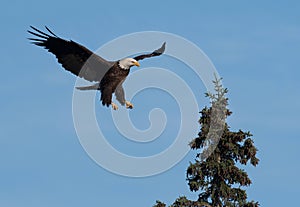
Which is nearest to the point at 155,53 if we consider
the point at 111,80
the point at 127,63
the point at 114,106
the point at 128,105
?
the point at 127,63

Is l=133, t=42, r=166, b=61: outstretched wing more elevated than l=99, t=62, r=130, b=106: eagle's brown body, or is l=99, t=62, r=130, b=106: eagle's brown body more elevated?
Answer: l=133, t=42, r=166, b=61: outstretched wing

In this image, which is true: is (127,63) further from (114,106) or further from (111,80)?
(114,106)

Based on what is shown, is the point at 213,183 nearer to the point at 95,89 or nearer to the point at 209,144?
the point at 209,144

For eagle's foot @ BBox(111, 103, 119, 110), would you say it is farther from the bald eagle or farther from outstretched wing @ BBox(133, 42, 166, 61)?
outstretched wing @ BBox(133, 42, 166, 61)

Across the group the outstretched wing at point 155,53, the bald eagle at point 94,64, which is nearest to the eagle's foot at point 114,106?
the bald eagle at point 94,64

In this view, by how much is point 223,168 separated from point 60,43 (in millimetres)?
6534

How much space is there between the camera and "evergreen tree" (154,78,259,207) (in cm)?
1631

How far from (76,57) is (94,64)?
67 cm

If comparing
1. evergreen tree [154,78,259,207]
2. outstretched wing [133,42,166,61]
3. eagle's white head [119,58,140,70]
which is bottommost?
evergreen tree [154,78,259,207]

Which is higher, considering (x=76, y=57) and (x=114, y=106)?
(x=76, y=57)

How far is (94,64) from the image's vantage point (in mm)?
18828

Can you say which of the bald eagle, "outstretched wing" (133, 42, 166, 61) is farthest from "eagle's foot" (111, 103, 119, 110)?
"outstretched wing" (133, 42, 166, 61)

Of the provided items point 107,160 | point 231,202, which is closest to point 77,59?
point 107,160

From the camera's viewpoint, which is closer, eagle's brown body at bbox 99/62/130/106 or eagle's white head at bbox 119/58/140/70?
eagle's brown body at bbox 99/62/130/106
